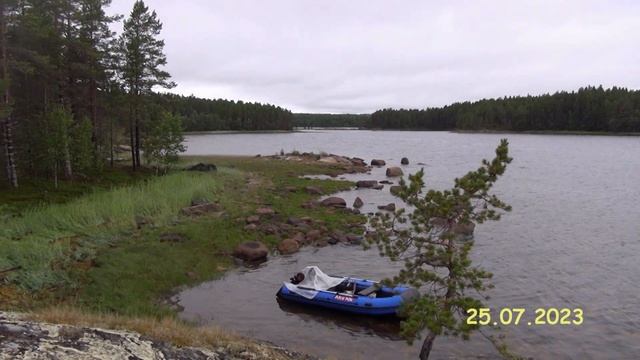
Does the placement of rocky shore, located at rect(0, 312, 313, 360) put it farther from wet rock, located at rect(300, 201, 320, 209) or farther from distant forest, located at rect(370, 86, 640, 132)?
distant forest, located at rect(370, 86, 640, 132)

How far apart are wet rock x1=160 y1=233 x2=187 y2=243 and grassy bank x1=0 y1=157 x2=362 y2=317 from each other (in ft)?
0.42

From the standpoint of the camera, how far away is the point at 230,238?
25594 mm

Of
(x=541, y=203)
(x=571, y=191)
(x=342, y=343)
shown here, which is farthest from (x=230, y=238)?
(x=571, y=191)

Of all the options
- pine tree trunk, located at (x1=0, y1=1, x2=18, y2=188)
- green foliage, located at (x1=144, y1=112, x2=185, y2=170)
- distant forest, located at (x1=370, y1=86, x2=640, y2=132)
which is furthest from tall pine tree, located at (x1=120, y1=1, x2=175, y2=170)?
distant forest, located at (x1=370, y1=86, x2=640, y2=132)

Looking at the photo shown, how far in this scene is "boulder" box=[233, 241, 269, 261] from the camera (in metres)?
23.5

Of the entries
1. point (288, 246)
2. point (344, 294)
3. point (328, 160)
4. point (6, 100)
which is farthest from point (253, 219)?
point (328, 160)

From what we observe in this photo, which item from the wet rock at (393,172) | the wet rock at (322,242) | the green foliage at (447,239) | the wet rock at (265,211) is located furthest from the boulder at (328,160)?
the green foliage at (447,239)

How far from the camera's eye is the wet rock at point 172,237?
78.4ft

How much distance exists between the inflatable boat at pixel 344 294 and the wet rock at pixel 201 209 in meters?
11.1

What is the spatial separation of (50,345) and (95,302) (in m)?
8.69

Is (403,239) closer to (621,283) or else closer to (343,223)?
(621,283)

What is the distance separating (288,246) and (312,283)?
21.4ft

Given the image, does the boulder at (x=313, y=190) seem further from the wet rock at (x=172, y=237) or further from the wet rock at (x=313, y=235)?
the wet rock at (x=172, y=237)

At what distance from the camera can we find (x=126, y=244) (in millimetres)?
22594
